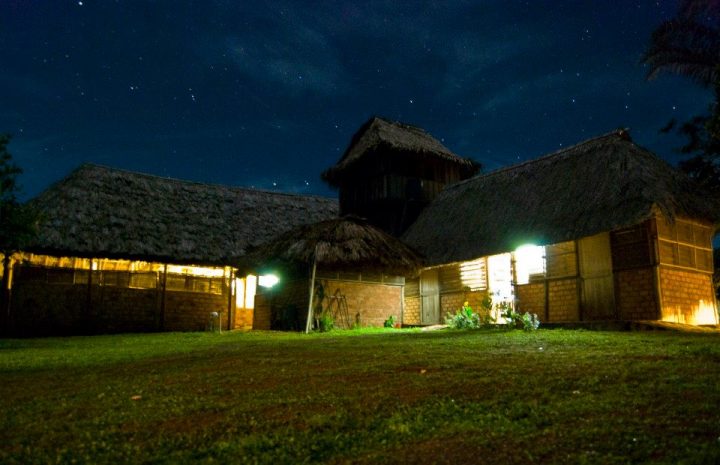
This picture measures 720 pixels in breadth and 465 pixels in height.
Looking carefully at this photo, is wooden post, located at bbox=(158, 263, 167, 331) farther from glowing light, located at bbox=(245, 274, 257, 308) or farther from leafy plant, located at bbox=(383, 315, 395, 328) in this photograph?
leafy plant, located at bbox=(383, 315, 395, 328)

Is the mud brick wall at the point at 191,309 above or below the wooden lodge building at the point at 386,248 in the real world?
below

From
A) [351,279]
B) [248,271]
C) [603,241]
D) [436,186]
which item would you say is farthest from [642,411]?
[436,186]

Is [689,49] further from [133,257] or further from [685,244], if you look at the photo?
[133,257]

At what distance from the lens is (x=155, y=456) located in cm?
321

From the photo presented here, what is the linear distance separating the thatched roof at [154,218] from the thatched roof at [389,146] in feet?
10.5

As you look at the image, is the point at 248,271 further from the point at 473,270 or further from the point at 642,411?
the point at 642,411

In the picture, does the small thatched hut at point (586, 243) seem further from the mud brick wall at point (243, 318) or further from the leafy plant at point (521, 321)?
the mud brick wall at point (243, 318)

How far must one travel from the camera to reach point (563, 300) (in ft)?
48.1

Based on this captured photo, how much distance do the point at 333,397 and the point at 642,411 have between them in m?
2.32

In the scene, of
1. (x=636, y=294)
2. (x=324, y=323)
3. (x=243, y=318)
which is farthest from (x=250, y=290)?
(x=636, y=294)

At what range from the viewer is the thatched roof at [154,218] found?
57.5 feet

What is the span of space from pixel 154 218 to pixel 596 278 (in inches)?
583

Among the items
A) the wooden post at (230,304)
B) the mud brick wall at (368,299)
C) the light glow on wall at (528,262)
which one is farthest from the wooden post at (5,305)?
the light glow on wall at (528,262)

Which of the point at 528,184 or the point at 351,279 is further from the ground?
the point at 528,184
